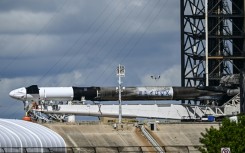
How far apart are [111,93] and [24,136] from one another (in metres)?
62.5

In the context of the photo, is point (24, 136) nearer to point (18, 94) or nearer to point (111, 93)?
point (18, 94)

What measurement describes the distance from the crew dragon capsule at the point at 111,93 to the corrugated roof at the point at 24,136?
1658 inches

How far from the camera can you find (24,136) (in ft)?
304

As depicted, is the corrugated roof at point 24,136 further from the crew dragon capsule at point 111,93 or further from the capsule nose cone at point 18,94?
the crew dragon capsule at point 111,93

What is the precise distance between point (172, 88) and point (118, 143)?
3598 cm

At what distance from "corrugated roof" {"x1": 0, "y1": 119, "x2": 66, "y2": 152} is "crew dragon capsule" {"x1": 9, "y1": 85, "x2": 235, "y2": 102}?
138ft

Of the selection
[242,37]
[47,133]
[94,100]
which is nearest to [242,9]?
[242,37]

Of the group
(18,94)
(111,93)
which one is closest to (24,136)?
(18,94)

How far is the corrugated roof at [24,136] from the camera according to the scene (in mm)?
88688

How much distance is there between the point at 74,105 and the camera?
14662cm

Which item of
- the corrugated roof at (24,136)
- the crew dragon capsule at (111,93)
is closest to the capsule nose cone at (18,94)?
the crew dragon capsule at (111,93)

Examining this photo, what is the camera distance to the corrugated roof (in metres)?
88.7

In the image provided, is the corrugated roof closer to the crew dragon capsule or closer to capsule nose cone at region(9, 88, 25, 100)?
capsule nose cone at region(9, 88, 25, 100)

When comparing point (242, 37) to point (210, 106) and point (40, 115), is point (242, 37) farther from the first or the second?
point (40, 115)
